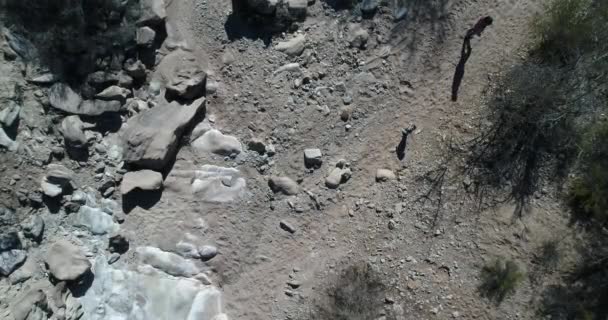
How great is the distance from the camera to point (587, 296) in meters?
7.13

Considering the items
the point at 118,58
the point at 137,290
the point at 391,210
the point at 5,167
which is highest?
the point at 118,58

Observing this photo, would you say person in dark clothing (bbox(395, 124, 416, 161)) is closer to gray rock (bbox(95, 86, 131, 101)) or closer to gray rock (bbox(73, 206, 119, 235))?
gray rock (bbox(95, 86, 131, 101))

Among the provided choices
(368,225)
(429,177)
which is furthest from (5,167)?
(429,177)

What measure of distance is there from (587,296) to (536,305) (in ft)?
1.97

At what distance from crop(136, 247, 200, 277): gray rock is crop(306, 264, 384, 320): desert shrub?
1.68 m

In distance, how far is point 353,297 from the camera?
7.32 m

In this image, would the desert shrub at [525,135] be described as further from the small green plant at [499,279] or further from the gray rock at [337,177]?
the gray rock at [337,177]

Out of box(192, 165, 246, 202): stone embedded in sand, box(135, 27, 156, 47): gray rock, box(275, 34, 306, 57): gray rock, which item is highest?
box(275, 34, 306, 57): gray rock

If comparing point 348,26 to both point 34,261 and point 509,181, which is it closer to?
point 509,181

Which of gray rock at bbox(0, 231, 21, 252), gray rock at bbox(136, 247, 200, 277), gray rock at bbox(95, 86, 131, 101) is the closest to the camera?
gray rock at bbox(0, 231, 21, 252)

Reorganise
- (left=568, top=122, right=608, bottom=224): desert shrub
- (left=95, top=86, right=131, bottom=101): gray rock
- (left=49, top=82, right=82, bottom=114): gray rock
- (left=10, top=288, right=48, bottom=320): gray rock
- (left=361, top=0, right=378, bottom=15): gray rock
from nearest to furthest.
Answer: (left=10, top=288, right=48, bottom=320): gray rock
(left=568, top=122, right=608, bottom=224): desert shrub
(left=49, top=82, right=82, bottom=114): gray rock
(left=95, top=86, right=131, bottom=101): gray rock
(left=361, top=0, right=378, bottom=15): gray rock

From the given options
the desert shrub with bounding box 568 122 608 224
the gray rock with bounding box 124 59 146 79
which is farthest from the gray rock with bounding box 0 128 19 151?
the desert shrub with bounding box 568 122 608 224

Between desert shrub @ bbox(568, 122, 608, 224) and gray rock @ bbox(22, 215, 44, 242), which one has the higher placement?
desert shrub @ bbox(568, 122, 608, 224)

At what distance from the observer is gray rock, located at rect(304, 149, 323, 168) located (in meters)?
7.66
